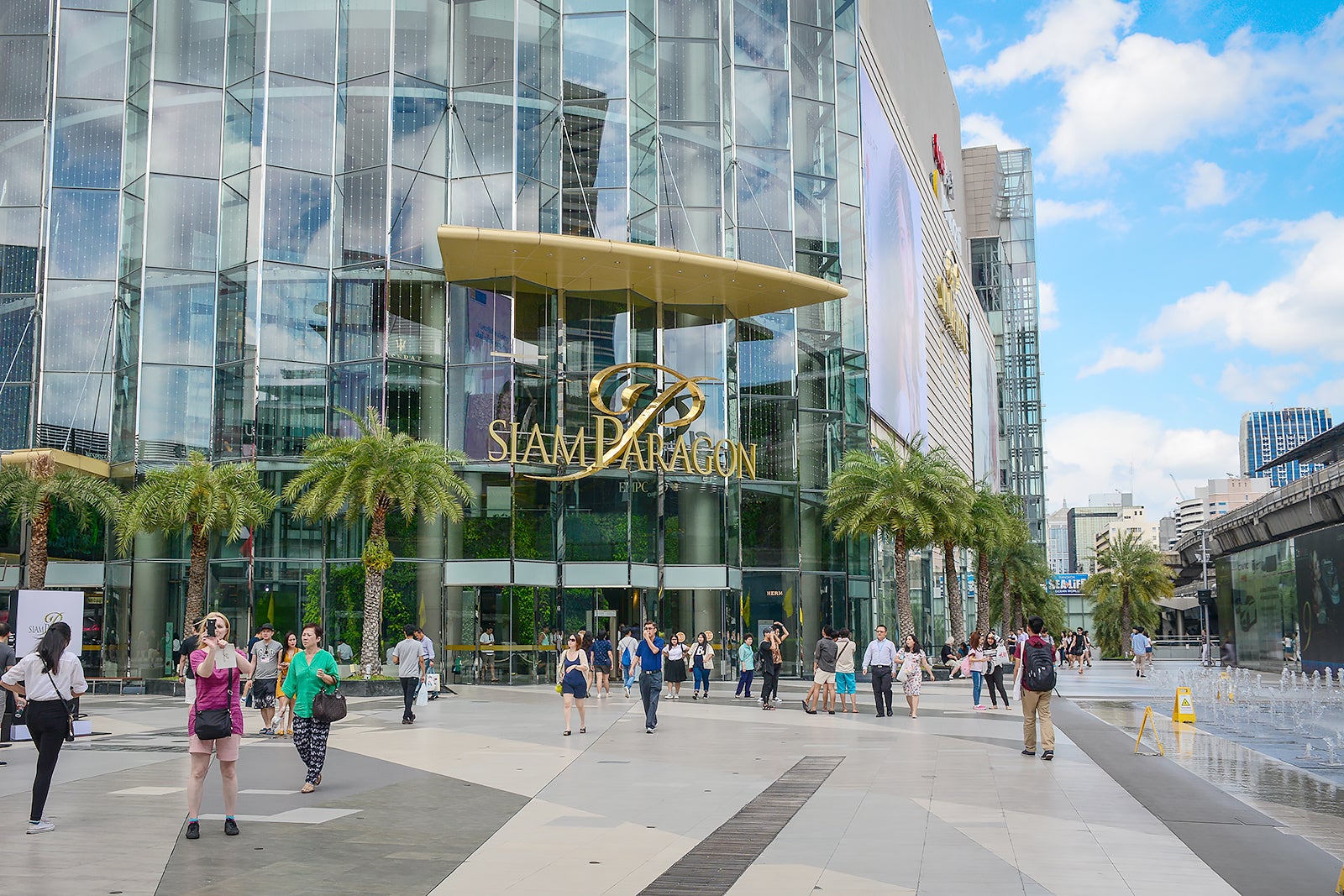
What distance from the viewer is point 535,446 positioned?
38812 millimetres

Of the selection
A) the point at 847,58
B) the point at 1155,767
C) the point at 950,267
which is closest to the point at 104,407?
the point at 847,58

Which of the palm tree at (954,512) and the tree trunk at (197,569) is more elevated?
the palm tree at (954,512)

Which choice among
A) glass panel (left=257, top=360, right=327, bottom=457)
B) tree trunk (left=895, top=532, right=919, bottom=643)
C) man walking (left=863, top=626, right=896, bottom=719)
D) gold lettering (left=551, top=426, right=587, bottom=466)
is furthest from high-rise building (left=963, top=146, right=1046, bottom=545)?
man walking (left=863, top=626, right=896, bottom=719)

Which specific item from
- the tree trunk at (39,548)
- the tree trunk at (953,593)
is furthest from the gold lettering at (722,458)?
the tree trunk at (39,548)

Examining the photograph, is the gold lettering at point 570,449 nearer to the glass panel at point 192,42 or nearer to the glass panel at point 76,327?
the glass panel at point 76,327

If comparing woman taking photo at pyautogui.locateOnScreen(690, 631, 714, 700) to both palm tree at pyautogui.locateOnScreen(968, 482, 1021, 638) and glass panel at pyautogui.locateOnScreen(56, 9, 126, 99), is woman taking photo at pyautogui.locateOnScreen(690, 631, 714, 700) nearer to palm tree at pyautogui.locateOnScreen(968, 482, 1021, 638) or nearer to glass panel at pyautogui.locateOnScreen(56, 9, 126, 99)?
palm tree at pyautogui.locateOnScreen(968, 482, 1021, 638)

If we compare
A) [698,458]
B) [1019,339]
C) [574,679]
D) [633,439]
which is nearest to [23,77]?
[633,439]

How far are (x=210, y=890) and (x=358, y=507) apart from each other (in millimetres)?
26421

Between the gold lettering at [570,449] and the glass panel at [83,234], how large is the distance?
1576cm

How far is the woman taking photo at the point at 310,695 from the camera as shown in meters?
13.0

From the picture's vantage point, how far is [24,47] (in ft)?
136

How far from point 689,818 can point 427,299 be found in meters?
30.3

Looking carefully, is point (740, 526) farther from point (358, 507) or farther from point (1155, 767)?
point (1155, 767)

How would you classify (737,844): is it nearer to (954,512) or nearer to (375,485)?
(375,485)
